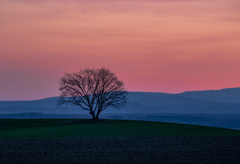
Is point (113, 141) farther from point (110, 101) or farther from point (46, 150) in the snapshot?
point (110, 101)

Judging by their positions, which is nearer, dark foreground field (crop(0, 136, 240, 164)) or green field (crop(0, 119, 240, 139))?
dark foreground field (crop(0, 136, 240, 164))

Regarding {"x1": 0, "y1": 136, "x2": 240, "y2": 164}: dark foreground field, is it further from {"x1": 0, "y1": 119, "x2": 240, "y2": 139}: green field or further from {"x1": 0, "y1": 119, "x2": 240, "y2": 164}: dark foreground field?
{"x1": 0, "y1": 119, "x2": 240, "y2": 139}: green field

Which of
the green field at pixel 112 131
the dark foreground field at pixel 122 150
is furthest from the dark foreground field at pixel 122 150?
the green field at pixel 112 131

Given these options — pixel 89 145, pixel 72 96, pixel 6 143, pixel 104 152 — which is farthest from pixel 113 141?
pixel 72 96

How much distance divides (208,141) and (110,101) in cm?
5064

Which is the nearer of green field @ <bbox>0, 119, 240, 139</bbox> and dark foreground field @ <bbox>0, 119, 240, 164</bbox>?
dark foreground field @ <bbox>0, 119, 240, 164</bbox>

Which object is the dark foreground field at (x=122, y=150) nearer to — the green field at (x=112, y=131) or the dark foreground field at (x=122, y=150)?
the dark foreground field at (x=122, y=150)

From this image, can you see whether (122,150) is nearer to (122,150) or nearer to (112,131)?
(122,150)

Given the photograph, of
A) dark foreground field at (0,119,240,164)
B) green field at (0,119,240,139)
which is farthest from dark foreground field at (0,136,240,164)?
green field at (0,119,240,139)

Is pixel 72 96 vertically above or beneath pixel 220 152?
above

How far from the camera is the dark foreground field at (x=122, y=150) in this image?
29.8m

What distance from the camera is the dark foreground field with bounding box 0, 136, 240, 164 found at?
29828 mm

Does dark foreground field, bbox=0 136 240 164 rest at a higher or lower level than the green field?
lower

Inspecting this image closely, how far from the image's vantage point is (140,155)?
31625mm
